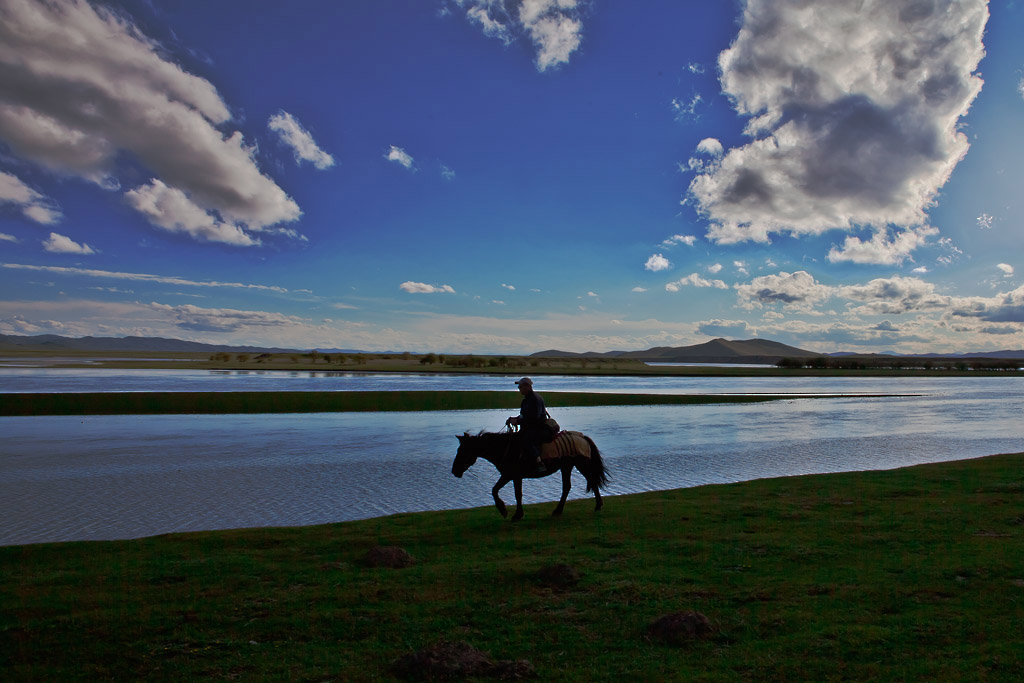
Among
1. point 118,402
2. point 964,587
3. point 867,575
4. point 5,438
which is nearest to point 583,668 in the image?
point 867,575

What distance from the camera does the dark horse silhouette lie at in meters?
11.4

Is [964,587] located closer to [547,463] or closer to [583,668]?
[583,668]

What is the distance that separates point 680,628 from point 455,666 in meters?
2.26

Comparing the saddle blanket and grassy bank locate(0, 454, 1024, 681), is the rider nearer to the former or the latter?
the saddle blanket

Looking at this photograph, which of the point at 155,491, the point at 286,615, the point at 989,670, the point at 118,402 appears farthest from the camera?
the point at 118,402

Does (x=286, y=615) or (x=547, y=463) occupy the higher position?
(x=547, y=463)

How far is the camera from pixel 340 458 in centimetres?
2000

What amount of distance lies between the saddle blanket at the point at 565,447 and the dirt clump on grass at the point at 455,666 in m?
5.99

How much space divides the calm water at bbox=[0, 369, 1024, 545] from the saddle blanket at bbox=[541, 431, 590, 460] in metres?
1.62

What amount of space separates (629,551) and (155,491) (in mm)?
12052

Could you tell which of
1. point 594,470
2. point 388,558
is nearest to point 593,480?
point 594,470

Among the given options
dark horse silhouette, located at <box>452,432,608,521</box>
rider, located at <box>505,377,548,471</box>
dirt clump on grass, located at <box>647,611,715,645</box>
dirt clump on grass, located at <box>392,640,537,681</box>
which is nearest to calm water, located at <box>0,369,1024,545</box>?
dark horse silhouette, located at <box>452,432,608,521</box>

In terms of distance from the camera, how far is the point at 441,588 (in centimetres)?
754

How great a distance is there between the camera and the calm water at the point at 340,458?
1318 centimetres
